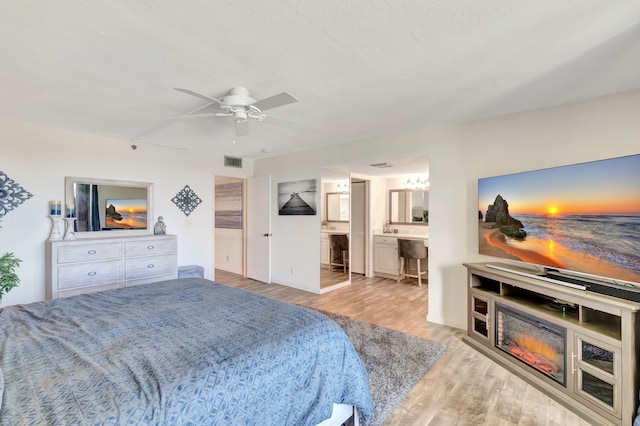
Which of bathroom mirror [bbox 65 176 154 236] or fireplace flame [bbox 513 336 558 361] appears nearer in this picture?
fireplace flame [bbox 513 336 558 361]

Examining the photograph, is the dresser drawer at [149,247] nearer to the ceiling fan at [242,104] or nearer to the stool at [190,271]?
the stool at [190,271]

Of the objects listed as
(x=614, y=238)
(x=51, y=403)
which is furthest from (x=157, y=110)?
(x=614, y=238)

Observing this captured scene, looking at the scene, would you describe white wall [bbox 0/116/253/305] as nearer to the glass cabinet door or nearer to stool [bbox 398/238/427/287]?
stool [bbox 398/238/427/287]

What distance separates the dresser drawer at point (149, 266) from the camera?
3645mm

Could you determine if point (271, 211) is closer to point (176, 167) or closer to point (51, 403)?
point (176, 167)

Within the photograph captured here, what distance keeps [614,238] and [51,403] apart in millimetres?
3108

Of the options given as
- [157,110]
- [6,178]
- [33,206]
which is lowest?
[33,206]

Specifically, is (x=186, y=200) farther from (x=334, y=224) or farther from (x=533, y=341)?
(x=533, y=341)

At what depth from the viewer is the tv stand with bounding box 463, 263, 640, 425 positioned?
1740mm

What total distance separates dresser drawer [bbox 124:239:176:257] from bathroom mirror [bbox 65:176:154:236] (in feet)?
1.43

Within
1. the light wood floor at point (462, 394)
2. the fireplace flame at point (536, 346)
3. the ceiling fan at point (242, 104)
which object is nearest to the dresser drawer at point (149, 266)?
the ceiling fan at point (242, 104)

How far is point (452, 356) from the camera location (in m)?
2.66

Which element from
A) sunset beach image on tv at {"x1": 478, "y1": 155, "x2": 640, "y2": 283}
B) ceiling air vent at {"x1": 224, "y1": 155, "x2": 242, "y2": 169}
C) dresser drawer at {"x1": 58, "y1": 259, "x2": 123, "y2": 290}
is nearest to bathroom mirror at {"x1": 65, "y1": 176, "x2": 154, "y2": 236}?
dresser drawer at {"x1": 58, "y1": 259, "x2": 123, "y2": 290}

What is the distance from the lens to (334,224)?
684cm
